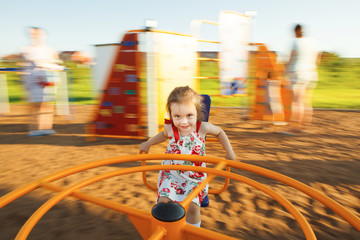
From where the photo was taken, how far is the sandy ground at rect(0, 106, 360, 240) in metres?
1.78

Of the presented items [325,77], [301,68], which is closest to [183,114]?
[301,68]

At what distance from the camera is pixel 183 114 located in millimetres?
1501

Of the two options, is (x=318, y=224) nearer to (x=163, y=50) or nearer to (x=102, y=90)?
(x=163, y=50)

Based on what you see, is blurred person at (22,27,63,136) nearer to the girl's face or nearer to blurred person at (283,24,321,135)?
the girl's face

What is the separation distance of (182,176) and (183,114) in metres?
0.38

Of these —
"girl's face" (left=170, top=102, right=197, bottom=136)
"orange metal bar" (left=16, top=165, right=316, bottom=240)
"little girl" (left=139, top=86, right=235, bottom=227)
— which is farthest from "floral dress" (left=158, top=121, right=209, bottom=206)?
"orange metal bar" (left=16, top=165, right=316, bottom=240)

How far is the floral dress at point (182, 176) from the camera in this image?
59.4 inches

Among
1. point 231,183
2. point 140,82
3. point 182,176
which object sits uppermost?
point 140,82

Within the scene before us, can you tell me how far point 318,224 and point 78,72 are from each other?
50.6ft

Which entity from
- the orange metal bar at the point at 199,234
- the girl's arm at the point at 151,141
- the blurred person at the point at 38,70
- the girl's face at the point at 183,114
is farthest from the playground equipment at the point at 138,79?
the orange metal bar at the point at 199,234

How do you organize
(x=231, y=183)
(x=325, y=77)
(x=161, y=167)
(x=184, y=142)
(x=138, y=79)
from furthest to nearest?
(x=325, y=77), (x=138, y=79), (x=231, y=183), (x=184, y=142), (x=161, y=167)

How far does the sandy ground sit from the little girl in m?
0.43

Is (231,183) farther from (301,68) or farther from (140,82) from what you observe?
(301,68)

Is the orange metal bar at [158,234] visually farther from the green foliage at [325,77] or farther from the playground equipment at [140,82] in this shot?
the green foliage at [325,77]
